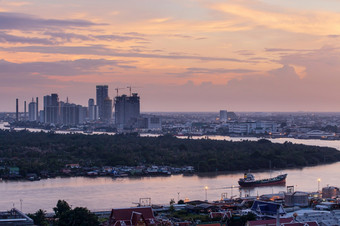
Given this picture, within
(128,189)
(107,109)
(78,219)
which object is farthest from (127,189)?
(107,109)

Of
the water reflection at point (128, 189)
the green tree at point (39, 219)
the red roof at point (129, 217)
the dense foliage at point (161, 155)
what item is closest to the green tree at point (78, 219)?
the red roof at point (129, 217)

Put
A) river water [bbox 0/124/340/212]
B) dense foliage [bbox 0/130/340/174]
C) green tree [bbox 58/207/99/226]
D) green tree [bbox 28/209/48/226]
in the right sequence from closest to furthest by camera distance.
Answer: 1. green tree [bbox 58/207/99/226]
2. green tree [bbox 28/209/48/226]
3. river water [bbox 0/124/340/212]
4. dense foliage [bbox 0/130/340/174]

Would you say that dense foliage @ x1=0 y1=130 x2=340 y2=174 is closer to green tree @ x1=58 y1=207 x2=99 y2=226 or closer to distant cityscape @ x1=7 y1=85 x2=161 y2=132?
green tree @ x1=58 y1=207 x2=99 y2=226

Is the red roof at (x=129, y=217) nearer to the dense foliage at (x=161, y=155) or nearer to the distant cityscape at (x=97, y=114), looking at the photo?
the dense foliage at (x=161, y=155)

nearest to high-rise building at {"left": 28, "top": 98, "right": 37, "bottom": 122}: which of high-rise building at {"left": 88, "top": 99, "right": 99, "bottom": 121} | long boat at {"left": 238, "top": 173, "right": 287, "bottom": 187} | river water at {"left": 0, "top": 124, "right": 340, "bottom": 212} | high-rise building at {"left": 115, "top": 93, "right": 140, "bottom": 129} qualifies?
high-rise building at {"left": 88, "top": 99, "right": 99, "bottom": 121}

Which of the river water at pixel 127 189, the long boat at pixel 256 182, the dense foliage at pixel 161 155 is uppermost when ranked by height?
the dense foliage at pixel 161 155

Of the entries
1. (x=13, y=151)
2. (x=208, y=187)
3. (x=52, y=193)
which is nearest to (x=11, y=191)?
(x=52, y=193)
